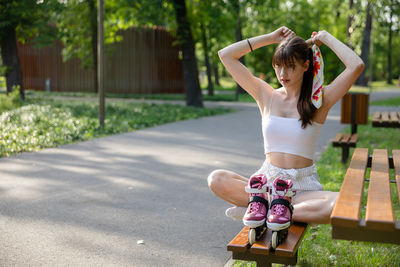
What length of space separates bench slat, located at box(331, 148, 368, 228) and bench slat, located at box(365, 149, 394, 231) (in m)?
0.05

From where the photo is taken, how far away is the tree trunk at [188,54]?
661 inches

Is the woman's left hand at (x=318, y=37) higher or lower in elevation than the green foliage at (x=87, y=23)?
lower

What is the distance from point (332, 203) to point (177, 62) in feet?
88.5

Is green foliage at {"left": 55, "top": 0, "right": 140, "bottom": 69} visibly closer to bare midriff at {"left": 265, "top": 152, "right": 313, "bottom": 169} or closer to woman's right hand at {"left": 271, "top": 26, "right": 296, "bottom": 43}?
woman's right hand at {"left": 271, "top": 26, "right": 296, "bottom": 43}

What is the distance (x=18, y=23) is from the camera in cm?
1680

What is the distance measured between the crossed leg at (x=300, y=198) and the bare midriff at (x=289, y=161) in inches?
7.9

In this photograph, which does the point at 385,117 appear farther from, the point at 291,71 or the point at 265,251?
the point at 265,251

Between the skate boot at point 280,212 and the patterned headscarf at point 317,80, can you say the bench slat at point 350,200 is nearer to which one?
the skate boot at point 280,212

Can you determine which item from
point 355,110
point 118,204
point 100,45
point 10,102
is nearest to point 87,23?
point 10,102

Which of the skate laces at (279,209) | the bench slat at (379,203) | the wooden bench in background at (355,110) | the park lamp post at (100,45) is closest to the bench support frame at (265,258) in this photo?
the skate laces at (279,209)

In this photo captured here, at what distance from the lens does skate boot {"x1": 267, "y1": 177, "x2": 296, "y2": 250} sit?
8.27 feet

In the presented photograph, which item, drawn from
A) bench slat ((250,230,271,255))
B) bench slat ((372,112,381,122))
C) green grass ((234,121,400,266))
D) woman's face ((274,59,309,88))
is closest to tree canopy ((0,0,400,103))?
bench slat ((372,112,381,122))

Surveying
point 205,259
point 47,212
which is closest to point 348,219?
point 205,259

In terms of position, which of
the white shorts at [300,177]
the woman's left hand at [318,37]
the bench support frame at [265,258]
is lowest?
the bench support frame at [265,258]
